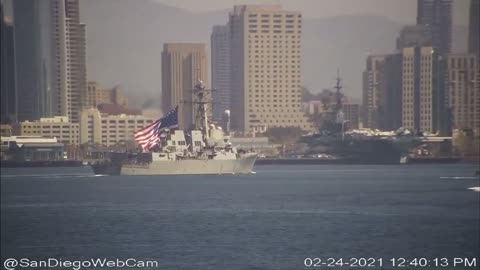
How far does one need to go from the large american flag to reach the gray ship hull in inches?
86.1

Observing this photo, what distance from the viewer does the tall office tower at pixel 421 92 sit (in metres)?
95.4

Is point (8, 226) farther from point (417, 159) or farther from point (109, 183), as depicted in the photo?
point (417, 159)

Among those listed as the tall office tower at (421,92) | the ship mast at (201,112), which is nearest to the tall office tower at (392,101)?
the tall office tower at (421,92)

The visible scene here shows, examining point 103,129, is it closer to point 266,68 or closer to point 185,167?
point 185,167

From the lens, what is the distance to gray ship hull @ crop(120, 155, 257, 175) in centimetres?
6372

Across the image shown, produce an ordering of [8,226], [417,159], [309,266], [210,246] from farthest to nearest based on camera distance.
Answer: [417,159]
[8,226]
[210,246]
[309,266]

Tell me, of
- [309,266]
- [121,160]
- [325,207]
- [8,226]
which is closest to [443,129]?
[121,160]

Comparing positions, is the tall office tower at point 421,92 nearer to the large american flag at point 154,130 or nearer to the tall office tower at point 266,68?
the tall office tower at point 266,68

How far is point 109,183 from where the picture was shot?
55438mm

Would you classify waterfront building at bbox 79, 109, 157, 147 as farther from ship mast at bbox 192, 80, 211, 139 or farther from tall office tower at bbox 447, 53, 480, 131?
tall office tower at bbox 447, 53, 480, 131

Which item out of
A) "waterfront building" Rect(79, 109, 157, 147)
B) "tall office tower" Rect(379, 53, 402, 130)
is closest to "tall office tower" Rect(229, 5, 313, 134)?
"tall office tower" Rect(379, 53, 402, 130)

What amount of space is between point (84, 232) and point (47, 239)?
2.02 metres

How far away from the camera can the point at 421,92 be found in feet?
326

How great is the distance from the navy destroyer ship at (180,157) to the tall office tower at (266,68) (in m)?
46.4
